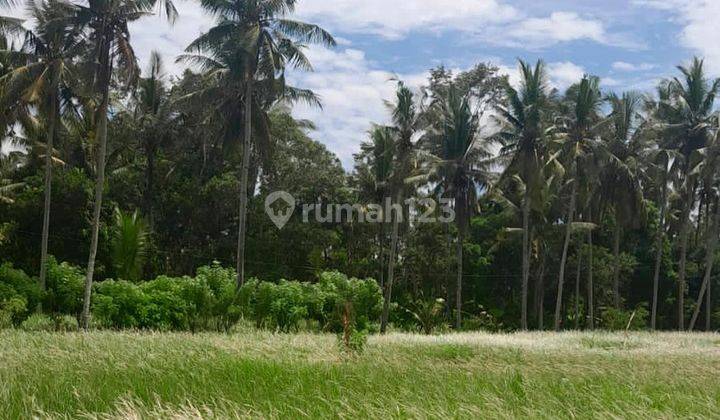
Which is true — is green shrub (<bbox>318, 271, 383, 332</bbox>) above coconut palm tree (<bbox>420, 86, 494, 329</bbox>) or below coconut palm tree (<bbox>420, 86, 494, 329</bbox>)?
below

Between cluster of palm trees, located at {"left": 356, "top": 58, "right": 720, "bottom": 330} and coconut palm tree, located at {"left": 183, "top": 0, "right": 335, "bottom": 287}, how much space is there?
6.03m

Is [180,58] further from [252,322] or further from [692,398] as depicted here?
[692,398]

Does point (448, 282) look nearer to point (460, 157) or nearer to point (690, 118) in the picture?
point (460, 157)

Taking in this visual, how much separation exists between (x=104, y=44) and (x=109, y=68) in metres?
0.75

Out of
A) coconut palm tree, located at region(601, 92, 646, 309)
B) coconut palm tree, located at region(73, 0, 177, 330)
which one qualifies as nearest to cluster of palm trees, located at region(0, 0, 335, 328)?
coconut palm tree, located at region(73, 0, 177, 330)

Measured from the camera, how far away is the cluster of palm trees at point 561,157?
3550cm

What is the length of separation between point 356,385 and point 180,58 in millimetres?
21982

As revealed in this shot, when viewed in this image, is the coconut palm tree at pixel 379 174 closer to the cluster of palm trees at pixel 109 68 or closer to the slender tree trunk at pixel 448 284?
the slender tree trunk at pixel 448 284

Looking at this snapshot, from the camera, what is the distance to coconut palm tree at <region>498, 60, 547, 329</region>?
1411 inches

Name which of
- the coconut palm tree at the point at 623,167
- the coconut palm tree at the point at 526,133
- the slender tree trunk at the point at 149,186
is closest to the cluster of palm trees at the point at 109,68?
the slender tree trunk at the point at 149,186

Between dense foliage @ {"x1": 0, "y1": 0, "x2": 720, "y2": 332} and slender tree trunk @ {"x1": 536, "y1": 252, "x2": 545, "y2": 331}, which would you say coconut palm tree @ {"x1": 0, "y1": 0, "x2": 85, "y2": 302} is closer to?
dense foliage @ {"x1": 0, "y1": 0, "x2": 720, "y2": 332}

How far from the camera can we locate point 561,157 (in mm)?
37031

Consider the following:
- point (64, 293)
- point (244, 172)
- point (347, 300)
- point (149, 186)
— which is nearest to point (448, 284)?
point (347, 300)

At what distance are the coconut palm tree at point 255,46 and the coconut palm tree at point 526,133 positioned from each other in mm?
11734
